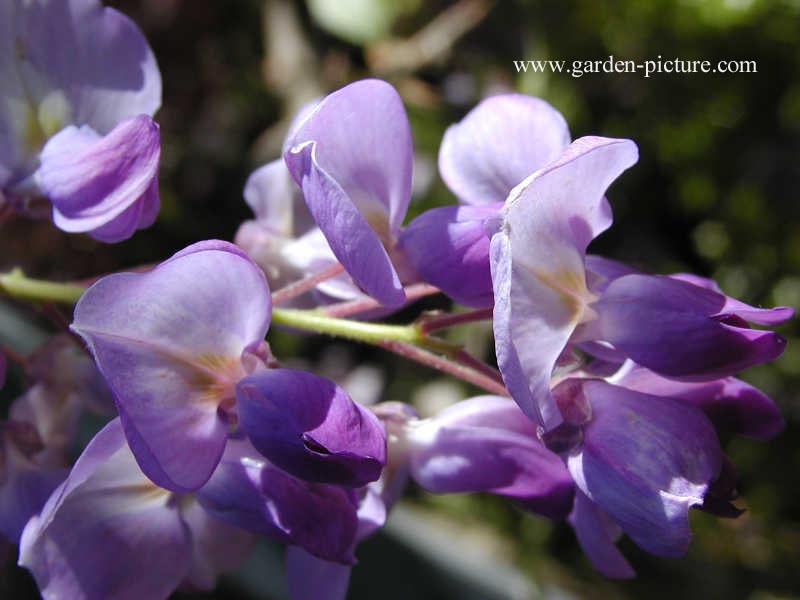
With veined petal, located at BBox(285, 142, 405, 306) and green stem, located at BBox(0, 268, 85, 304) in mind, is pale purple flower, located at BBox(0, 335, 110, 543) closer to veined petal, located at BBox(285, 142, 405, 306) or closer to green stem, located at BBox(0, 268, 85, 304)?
green stem, located at BBox(0, 268, 85, 304)

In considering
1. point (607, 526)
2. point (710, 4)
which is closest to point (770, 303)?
point (710, 4)

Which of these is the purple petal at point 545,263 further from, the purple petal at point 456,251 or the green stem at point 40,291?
the green stem at point 40,291

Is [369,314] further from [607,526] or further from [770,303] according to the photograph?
[770,303]

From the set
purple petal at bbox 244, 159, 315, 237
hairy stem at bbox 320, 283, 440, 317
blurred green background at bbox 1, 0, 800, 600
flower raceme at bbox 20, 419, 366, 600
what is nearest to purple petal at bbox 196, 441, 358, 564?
flower raceme at bbox 20, 419, 366, 600

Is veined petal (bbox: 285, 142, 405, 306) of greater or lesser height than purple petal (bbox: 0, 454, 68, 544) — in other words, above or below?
above

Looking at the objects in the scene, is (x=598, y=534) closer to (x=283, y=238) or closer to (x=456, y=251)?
(x=456, y=251)

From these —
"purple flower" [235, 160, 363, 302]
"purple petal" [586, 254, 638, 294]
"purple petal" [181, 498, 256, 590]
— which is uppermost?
"purple petal" [586, 254, 638, 294]
